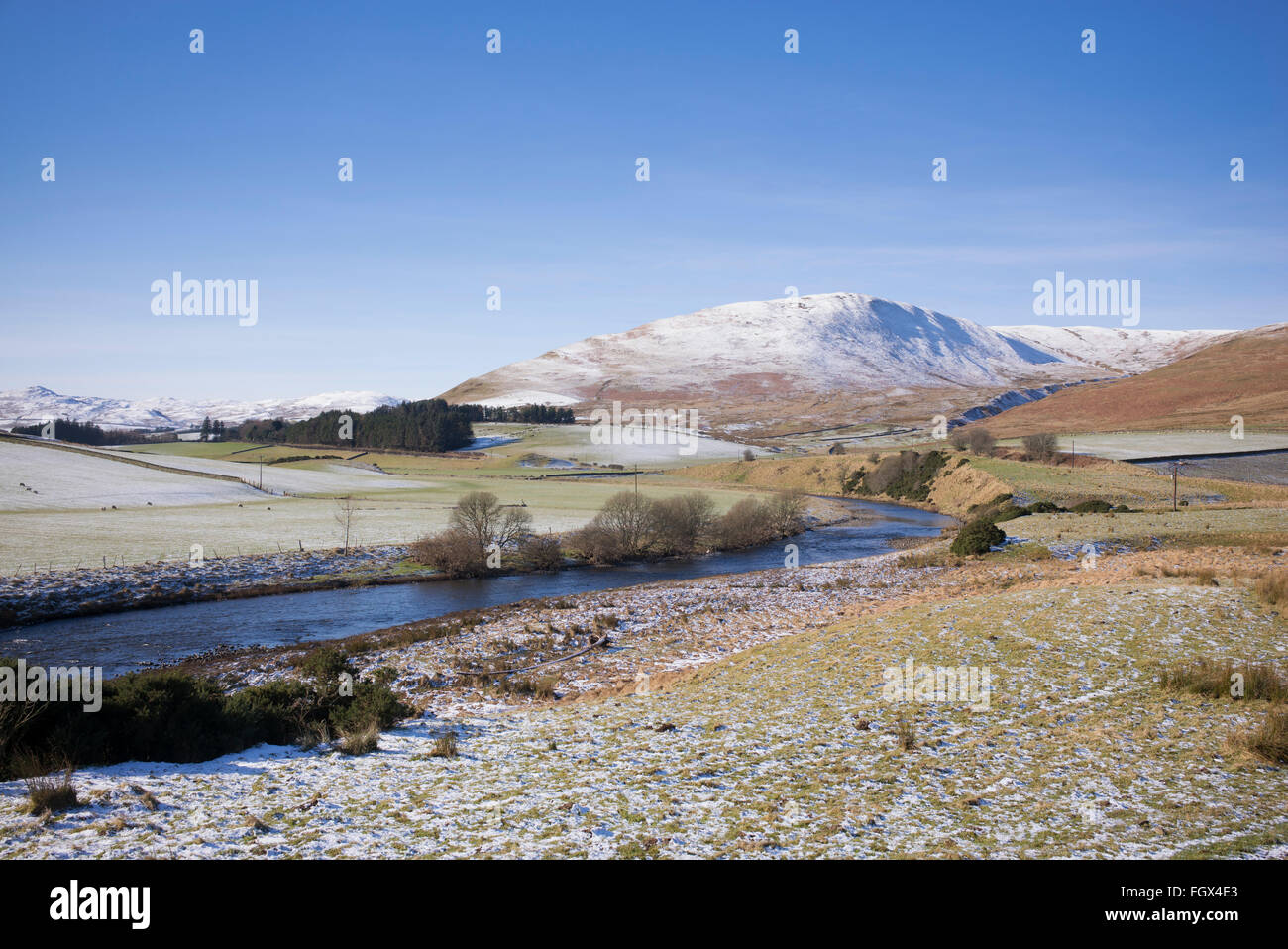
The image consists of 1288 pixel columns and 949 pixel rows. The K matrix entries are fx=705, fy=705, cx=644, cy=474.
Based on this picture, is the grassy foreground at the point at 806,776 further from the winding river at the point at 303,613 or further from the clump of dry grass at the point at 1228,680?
the winding river at the point at 303,613

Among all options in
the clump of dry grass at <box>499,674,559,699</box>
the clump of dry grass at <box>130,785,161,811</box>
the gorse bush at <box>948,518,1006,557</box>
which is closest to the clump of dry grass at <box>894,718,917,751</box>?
the clump of dry grass at <box>499,674,559,699</box>

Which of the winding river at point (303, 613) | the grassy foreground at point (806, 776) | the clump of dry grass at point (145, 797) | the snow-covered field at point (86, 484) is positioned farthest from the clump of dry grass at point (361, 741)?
the snow-covered field at point (86, 484)

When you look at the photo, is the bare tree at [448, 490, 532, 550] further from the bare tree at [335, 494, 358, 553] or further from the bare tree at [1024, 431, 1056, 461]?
the bare tree at [1024, 431, 1056, 461]

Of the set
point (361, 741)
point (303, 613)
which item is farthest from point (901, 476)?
point (361, 741)

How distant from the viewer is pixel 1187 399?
139 m

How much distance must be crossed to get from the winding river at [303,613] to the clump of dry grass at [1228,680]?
95.5 ft

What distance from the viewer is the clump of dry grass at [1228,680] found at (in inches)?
450

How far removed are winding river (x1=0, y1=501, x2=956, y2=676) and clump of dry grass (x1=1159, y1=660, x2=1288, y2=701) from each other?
1147 inches

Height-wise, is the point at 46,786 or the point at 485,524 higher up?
the point at 46,786

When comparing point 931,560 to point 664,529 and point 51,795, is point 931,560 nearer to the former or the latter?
point 664,529

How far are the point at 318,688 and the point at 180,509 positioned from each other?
5957cm

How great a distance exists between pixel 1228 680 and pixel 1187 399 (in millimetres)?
161818

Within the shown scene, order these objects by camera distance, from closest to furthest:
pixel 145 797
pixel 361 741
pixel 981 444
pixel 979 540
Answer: pixel 145 797
pixel 361 741
pixel 979 540
pixel 981 444

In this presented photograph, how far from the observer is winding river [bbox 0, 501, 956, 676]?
1112 inches
